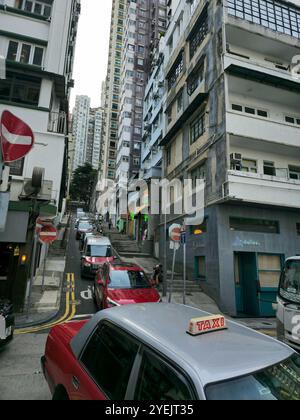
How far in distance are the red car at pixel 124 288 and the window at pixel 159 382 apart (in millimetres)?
5455

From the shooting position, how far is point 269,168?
1543cm

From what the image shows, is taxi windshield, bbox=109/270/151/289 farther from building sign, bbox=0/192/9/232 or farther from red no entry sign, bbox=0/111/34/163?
red no entry sign, bbox=0/111/34/163

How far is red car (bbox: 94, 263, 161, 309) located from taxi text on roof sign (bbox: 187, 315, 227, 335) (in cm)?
517

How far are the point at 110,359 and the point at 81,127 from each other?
16978 centimetres

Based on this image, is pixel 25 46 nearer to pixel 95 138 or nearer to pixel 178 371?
pixel 178 371

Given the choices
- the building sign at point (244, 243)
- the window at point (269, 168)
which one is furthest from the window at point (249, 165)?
the building sign at point (244, 243)

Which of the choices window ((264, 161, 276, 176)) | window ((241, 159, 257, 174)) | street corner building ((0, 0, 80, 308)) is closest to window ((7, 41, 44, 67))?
street corner building ((0, 0, 80, 308))

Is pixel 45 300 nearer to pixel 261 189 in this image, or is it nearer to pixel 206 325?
pixel 206 325

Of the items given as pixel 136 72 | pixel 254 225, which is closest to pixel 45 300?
pixel 254 225

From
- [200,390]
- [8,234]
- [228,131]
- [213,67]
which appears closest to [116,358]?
[200,390]

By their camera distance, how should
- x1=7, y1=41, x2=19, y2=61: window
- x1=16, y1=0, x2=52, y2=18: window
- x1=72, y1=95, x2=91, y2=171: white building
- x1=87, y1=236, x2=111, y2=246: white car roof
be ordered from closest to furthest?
x1=7, y1=41, x2=19, y2=61: window, x1=16, y1=0, x2=52, y2=18: window, x1=87, y1=236, x2=111, y2=246: white car roof, x1=72, y1=95, x2=91, y2=171: white building

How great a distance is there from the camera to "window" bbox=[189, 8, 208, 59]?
56.9 ft

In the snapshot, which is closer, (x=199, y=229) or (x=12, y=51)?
(x=12, y=51)

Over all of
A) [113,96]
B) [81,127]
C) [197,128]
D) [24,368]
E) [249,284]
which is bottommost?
[24,368]
